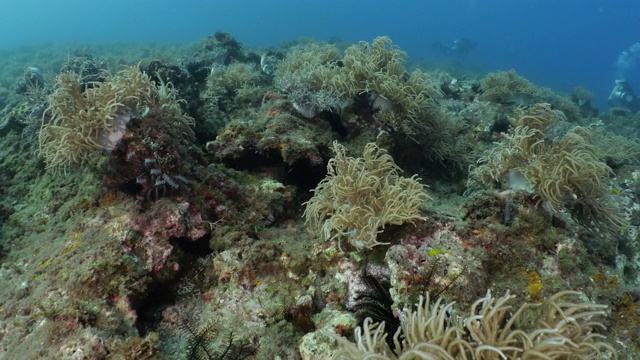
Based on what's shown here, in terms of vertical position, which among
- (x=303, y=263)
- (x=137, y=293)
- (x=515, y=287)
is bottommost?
(x=137, y=293)

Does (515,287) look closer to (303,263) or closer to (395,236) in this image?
(395,236)

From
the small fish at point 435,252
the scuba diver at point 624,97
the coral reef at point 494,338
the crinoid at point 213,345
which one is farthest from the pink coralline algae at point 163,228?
the scuba diver at point 624,97

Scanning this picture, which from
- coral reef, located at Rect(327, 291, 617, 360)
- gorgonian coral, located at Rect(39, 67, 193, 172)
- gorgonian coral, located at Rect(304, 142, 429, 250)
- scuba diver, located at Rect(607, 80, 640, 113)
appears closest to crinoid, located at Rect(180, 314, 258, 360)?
coral reef, located at Rect(327, 291, 617, 360)

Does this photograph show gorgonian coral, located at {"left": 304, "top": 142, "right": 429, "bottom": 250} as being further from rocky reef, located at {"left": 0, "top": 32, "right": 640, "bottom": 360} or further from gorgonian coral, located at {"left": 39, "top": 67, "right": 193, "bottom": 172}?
gorgonian coral, located at {"left": 39, "top": 67, "right": 193, "bottom": 172}

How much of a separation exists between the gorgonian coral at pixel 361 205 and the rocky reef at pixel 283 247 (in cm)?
2

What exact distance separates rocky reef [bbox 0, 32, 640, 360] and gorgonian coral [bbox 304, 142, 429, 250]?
0.02m

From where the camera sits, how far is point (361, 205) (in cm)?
418

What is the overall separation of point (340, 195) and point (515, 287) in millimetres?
1943

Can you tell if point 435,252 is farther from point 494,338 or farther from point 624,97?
point 624,97

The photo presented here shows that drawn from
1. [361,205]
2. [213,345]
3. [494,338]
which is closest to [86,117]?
[213,345]

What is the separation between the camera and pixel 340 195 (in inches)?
166

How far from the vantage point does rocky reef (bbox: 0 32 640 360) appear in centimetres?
297

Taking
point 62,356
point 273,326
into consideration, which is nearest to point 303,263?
point 273,326

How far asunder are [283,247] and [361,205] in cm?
102
